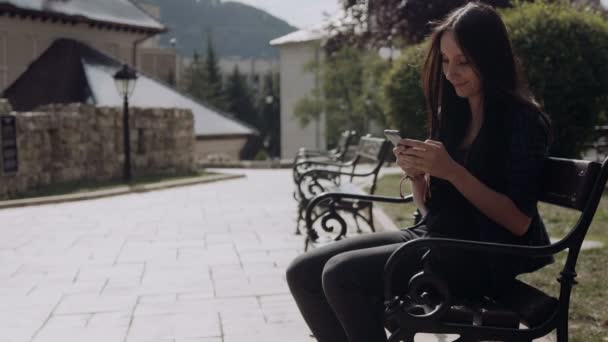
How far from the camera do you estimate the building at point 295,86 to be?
53.2 metres

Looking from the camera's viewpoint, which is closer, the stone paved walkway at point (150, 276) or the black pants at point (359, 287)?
the black pants at point (359, 287)

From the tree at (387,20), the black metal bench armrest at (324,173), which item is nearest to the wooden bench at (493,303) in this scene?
the black metal bench armrest at (324,173)

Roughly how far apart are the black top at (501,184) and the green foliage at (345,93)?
3606cm

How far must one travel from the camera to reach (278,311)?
14.5ft

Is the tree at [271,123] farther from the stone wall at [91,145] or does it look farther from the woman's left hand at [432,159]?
the woman's left hand at [432,159]

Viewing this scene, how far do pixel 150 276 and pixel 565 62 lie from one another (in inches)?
326

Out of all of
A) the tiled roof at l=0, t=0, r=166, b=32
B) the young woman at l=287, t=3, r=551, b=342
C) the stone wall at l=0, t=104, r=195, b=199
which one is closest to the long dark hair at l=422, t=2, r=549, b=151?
the young woman at l=287, t=3, r=551, b=342

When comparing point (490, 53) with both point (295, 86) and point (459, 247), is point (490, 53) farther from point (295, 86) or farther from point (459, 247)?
point (295, 86)

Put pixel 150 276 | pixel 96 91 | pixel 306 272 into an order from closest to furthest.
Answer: pixel 306 272 < pixel 150 276 < pixel 96 91

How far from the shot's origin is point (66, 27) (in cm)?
2755

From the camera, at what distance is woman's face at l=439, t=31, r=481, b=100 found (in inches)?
105

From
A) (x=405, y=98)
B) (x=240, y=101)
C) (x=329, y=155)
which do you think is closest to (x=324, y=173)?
(x=329, y=155)

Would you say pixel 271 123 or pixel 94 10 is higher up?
pixel 94 10

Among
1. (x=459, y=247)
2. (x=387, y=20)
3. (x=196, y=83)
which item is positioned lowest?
(x=459, y=247)
